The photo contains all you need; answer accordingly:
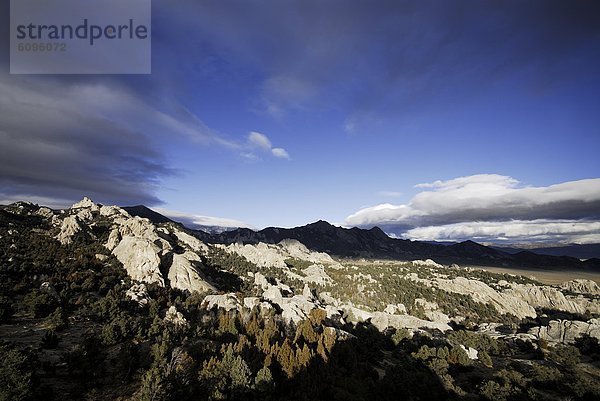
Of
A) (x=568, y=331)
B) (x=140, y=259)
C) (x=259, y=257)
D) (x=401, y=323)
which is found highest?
(x=140, y=259)

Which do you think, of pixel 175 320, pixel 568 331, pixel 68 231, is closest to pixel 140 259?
pixel 68 231

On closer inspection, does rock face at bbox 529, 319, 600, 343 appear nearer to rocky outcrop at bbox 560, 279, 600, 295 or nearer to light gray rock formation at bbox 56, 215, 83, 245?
rocky outcrop at bbox 560, 279, 600, 295

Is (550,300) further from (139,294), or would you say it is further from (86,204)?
(86,204)

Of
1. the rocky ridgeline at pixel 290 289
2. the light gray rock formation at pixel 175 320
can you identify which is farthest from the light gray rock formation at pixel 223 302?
the light gray rock formation at pixel 175 320

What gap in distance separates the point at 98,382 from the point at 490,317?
12161 centimetres

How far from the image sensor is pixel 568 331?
74.1m

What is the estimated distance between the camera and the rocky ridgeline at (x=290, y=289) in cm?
7250

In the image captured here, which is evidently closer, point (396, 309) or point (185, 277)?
point (185, 277)

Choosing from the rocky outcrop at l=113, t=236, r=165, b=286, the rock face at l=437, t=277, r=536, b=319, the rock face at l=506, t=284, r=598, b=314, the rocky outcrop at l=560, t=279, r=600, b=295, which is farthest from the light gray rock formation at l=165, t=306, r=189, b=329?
the rocky outcrop at l=560, t=279, r=600, b=295

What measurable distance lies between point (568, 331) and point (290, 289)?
80134 mm

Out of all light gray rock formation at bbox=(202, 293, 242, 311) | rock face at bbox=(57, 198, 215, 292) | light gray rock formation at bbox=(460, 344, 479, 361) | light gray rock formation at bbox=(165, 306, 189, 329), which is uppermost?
rock face at bbox=(57, 198, 215, 292)

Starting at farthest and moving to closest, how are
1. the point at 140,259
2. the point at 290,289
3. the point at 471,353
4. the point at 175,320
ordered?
1. the point at 290,289
2. the point at 140,259
3. the point at 471,353
4. the point at 175,320

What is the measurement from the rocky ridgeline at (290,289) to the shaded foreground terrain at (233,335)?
1.90ft

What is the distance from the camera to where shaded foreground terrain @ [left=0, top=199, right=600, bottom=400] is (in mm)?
29062
